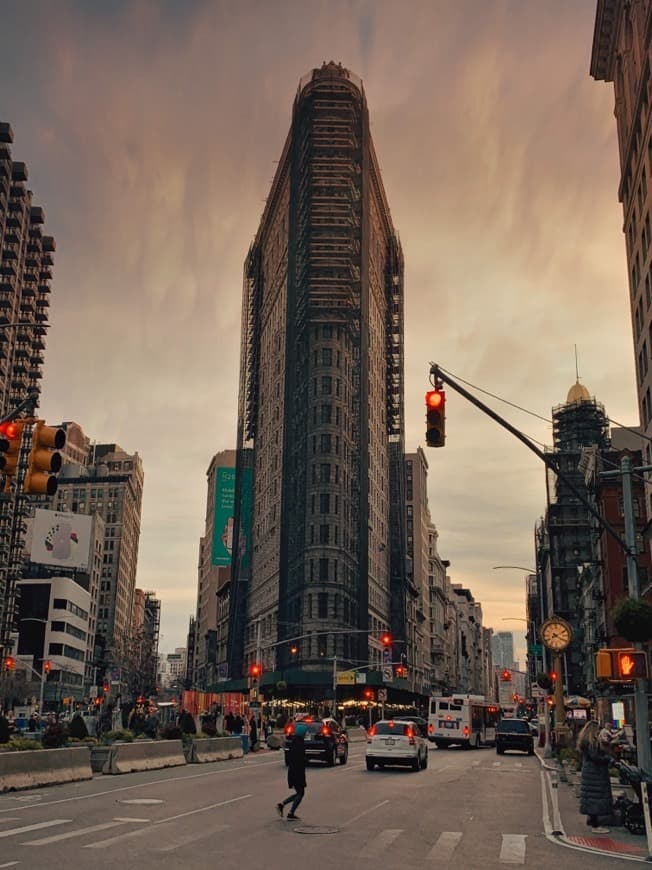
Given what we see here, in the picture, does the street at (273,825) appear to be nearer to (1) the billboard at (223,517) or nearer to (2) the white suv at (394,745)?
(2) the white suv at (394,745)

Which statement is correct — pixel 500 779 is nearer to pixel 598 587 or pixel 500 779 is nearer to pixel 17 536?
pixel 598 587

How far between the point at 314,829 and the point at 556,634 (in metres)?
18.3

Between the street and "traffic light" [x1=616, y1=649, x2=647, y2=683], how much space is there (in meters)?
3.49

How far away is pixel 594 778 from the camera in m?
17.7

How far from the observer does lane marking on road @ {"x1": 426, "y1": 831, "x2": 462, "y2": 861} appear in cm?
1364

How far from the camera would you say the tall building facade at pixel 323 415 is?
4050 inches

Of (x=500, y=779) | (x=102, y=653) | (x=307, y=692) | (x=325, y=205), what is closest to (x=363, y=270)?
(x=325, y=205)

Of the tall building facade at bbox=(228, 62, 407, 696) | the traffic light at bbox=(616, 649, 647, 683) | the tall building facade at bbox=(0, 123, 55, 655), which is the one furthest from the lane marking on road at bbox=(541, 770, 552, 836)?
the tall building facade at bbox=(0, 123, 55, 655)

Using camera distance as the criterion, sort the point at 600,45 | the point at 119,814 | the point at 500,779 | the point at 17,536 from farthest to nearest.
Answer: the point at 17,536
the point at 600,45
the point at 500,779
the point at 119,814

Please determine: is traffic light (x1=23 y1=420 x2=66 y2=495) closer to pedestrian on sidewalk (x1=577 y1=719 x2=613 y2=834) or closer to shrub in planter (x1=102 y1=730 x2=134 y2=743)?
pedestrian on sidewalk (x1=577 y1=719 x2=613 y2=834)

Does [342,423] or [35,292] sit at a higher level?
[35,292]

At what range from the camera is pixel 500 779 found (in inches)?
1246

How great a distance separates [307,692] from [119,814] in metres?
85.5

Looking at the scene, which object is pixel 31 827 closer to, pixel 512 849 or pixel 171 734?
pixel 512 849
